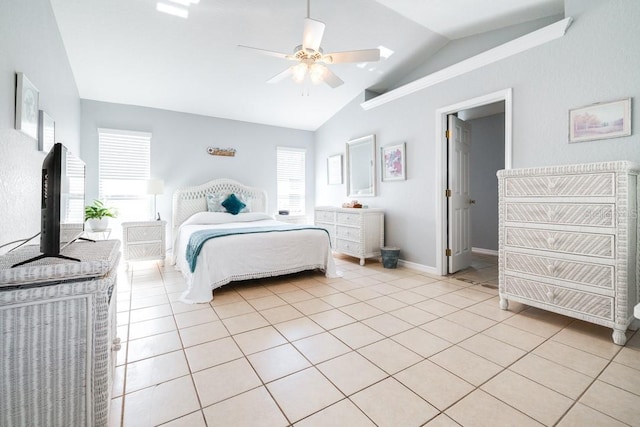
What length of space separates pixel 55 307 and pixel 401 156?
4.39 meters

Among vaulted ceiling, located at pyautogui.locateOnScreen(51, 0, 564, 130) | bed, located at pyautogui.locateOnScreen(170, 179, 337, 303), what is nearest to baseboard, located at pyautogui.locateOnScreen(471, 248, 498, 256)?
bed, located at pyautogui.locateOnScreen(170, 179, 337, 303)

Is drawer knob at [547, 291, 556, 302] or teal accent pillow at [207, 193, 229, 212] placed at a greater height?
teal accent pillow at [207, 193, 229, 212]

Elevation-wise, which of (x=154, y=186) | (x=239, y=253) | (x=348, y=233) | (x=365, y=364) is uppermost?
(x=154, y=186)

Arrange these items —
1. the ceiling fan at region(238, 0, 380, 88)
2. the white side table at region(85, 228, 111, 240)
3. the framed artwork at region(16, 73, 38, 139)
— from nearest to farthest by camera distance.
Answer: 1. the framed artwork at region(16, 73, 38, 139)
2. the ceiling fan at region(238, 0, 380, 88)
3. the white side table at region(85, 228, 111, 240)

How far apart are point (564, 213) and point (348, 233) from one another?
3.06 m

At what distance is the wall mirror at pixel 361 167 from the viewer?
17.0 feet

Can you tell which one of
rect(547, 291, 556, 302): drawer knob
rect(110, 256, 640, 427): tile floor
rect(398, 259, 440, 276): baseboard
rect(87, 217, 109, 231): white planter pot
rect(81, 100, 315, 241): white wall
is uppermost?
rect(81, 100, 315, 241): white wall

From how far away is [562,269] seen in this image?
96.1 inches

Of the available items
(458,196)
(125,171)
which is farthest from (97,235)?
(458,196)

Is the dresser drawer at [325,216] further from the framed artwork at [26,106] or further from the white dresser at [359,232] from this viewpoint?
the framed artwork at [26,106]

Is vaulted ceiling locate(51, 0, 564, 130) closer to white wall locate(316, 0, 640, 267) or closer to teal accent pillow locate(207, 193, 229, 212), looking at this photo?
white wall locate(316, 0, 640, 267)

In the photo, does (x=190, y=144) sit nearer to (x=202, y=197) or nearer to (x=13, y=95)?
(x=202, y=197)

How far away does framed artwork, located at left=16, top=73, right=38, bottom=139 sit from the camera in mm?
1990

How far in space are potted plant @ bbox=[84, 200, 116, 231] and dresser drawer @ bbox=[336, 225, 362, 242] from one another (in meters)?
3.58
